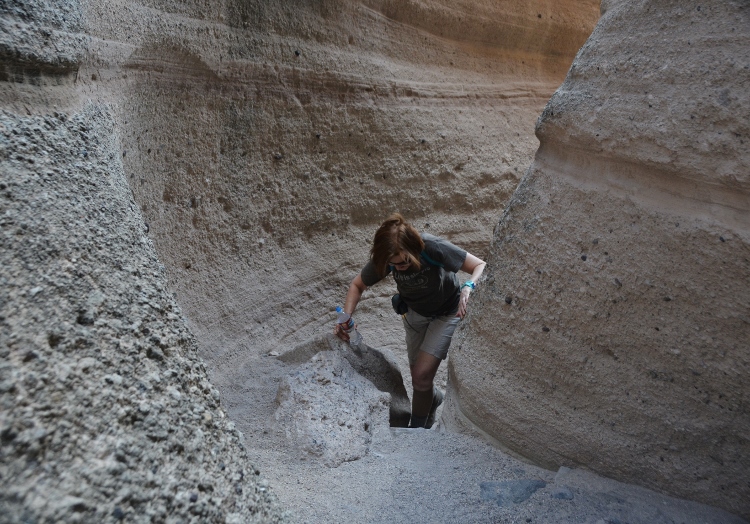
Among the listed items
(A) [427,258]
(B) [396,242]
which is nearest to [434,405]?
(A) [427,258]

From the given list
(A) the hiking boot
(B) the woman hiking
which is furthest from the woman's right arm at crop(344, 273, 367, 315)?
(A) the hiking boot

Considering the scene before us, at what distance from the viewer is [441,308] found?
288 cm

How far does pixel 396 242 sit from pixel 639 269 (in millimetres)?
984

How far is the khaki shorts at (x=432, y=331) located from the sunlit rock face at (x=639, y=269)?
70 centimetres

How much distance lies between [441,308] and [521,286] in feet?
2.59

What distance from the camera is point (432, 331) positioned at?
116 inches

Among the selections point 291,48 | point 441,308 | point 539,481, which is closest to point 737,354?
point 539,481

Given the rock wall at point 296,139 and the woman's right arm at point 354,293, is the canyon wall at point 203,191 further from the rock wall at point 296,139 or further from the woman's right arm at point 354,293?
the woman's right arm at point 354,293

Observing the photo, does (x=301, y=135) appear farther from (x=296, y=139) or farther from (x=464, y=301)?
(x=464, y=301)

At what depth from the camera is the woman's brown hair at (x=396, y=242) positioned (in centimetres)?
254

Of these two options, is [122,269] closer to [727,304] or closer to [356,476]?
[356,476]

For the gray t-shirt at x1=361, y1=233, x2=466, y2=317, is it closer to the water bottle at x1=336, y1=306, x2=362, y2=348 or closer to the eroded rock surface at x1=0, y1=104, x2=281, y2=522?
the water bottle at x1=336, y1=306, x2=362, y2=348

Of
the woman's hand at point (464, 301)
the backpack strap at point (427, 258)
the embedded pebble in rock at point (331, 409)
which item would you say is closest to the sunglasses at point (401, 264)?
the backpack strap at point (427, 258)

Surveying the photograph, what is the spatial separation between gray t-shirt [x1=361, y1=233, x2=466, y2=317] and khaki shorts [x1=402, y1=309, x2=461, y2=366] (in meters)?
0.04
